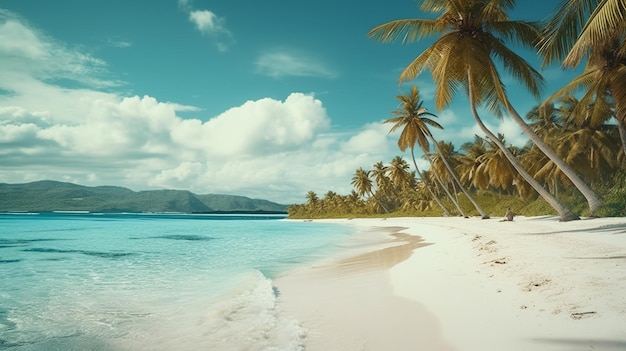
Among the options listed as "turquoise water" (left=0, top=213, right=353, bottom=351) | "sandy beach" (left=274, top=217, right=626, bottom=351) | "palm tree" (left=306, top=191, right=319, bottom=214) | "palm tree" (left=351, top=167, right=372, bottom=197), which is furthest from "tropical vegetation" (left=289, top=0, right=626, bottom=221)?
"palm tree" (left=306, top=191, right=319, bottom=214)

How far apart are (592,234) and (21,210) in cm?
22456

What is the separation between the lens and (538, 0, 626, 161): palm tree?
8.70 metres

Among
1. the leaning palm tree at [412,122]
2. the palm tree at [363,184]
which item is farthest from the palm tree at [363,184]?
the leaning palm tree at [412,122]

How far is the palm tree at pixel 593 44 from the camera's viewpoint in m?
8.70

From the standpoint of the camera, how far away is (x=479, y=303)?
207 inches

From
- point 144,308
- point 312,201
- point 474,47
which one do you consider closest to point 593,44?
point 474,47

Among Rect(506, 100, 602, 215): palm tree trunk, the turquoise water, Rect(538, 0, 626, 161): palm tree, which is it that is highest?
Rect(538, 0, 626, 161): palm tree

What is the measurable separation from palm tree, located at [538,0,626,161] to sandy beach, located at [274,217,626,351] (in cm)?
523

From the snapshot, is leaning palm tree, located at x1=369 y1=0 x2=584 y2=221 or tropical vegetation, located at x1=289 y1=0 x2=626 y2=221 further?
leaning palm tree, located at x1=369 y1=0 x2=584 y2=221

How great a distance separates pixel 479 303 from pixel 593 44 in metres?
7.86

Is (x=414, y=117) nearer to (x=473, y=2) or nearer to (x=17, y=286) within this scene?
(x=473, y=2)

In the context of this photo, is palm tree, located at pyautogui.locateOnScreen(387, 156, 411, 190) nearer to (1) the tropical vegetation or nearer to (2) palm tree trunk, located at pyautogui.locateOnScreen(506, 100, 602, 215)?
(1) the tropical vegetation

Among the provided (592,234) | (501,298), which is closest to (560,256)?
(501,298)

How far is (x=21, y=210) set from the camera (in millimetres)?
176750
